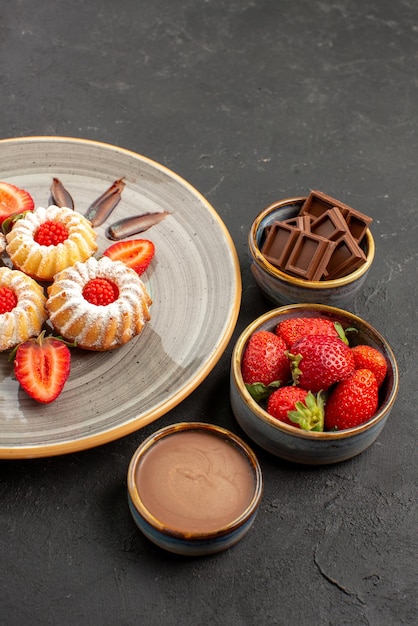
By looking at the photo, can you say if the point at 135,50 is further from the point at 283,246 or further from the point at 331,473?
the point at 331,473

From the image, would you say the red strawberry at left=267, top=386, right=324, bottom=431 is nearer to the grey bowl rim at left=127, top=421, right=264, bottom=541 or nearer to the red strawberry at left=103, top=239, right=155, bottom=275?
the grey bowl rim at left=127, top=421, right=264, bottom=541

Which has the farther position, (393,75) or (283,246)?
(393,75)

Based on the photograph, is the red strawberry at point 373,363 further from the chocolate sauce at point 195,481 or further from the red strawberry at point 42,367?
the red strawberry at point 42,367

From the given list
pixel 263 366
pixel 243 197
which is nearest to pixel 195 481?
pixel 263 366

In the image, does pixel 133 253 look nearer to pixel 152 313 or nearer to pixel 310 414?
pixel 152 313

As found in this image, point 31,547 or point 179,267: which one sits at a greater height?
point 179,267

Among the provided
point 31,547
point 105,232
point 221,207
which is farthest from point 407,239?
point 31,547
